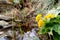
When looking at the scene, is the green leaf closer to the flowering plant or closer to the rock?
the flowering plant

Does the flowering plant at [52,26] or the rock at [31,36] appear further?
the rock at [31,36]

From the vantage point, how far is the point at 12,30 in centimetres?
336

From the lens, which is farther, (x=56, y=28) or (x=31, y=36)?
(x=31, y=36)

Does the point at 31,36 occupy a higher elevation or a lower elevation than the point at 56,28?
lower

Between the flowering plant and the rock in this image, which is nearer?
the flowering plant

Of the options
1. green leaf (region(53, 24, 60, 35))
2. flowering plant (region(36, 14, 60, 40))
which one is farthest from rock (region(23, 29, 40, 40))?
green leaf (region(53, 24, 60, 35))

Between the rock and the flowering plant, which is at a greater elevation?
the flowering plant

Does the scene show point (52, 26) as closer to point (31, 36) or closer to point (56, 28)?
point (56, 28)

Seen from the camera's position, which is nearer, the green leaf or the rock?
the green leaf

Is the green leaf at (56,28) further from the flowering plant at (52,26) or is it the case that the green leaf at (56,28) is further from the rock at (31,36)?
the rock at (31,36)

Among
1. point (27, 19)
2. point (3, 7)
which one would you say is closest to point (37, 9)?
point (27, 19)

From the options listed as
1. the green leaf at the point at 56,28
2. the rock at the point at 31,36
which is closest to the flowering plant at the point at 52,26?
the green leaf at the point at 56,28

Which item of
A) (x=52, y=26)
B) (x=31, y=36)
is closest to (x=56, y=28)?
(x=52, y=26)

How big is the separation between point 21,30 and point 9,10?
2.58 ft
